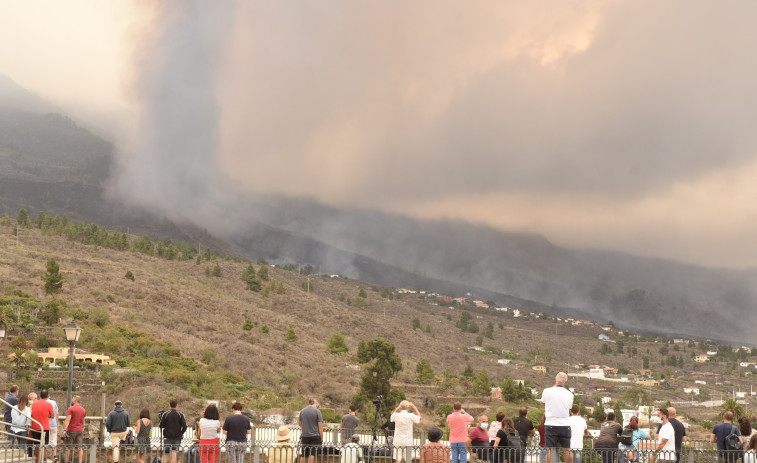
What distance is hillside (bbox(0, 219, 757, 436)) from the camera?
5572cm

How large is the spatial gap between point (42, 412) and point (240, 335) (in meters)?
57.9

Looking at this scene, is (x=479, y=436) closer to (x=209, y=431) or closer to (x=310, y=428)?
(x=310, y=428)

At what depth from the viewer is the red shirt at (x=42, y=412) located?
675 inches

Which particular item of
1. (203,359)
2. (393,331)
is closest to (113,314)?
(203,359)

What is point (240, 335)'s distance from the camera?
7450cm

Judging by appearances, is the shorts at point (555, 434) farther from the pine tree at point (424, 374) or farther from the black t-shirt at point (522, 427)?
the pine tree at point (424, 374)

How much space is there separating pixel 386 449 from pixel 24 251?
276 ft

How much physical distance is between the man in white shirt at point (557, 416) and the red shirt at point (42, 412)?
36.1ft

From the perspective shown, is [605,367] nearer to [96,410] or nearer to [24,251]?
[24,251]

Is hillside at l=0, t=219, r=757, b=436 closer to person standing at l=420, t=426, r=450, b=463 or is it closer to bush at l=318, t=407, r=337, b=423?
bush at l=318, t=407, r=337, b=423

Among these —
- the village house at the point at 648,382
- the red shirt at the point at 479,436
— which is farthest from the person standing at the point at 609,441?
the village house at the point at 648,382

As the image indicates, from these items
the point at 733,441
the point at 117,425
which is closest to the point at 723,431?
the point at 733,441

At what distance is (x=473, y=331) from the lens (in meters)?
165

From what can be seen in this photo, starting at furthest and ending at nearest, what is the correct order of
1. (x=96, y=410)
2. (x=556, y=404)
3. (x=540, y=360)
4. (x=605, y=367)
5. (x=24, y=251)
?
(x=605, y=367), (x=540, y=360), (x=24, y=251), (x=96, y=410), (x=556, y=404)
